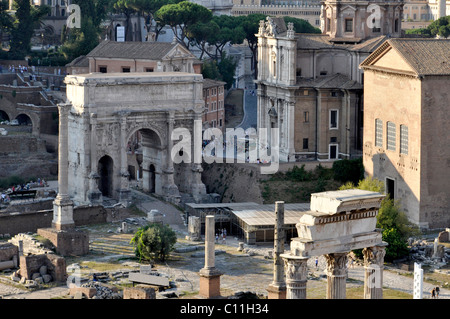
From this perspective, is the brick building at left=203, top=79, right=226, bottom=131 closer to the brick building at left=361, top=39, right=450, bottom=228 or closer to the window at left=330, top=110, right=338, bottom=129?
the window at left=330, top=110, right=338, bottom=129

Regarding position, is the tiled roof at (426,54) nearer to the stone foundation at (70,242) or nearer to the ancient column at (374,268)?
the stone foundation at (70,242)

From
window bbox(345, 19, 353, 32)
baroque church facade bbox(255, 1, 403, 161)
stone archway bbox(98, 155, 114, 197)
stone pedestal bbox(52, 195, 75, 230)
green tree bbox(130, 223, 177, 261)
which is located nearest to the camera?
green tree bbox(130, 223, 177, 261)

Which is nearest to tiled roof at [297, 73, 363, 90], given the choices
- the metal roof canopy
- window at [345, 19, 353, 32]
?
window at [345, 19, 353, 32]

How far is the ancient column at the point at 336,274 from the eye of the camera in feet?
148

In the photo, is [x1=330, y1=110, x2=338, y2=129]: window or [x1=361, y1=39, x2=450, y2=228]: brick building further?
[x1=330, y1=110, x2=338, y2=129]: window

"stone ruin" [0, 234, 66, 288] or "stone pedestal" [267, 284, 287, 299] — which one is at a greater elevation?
"stone pedestal" [267, 284, 287, 299]

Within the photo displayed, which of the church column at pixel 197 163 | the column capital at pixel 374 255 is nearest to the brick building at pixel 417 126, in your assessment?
the church column at pixel 197 163

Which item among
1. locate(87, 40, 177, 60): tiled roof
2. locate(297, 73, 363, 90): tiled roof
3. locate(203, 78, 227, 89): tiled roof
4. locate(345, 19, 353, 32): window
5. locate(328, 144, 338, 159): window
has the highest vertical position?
locate(345, 19, 353, 32): window

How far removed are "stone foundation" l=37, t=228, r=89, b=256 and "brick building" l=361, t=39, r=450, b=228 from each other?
1612 cm

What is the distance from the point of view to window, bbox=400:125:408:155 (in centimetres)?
7362

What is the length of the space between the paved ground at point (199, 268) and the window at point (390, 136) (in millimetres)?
8894

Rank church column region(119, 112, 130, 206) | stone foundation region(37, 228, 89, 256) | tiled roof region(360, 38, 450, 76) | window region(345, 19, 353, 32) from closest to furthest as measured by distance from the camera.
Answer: stone foundation region(37, 228, 89, 256) < tiled roof region(360, 38, 450, 76) < church column region(119, 112, 130, 206) < window region(345, 19, 353, 32)
